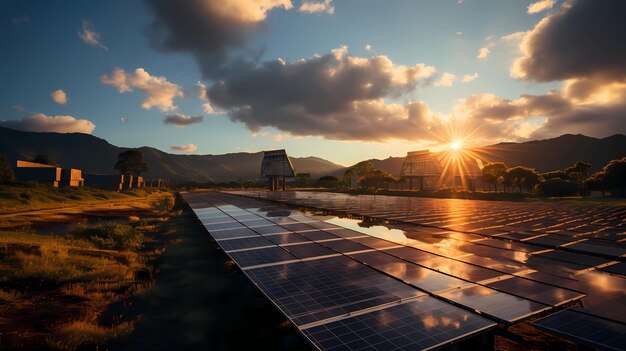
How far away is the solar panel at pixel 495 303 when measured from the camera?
8867 mm

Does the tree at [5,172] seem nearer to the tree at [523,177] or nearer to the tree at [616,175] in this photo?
the tree at [523,177]

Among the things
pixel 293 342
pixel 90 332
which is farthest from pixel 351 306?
pixel 90 332

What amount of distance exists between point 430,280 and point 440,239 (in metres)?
10.8

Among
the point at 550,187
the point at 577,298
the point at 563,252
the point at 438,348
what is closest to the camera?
the point at 438,348

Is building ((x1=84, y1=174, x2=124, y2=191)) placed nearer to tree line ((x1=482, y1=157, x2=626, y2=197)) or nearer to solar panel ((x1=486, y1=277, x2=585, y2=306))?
solar panel ((x1=486, y1=277, x2=585, y2=306))

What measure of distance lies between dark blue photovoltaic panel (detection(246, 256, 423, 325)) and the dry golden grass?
227 inches

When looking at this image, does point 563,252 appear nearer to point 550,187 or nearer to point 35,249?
point 35,249

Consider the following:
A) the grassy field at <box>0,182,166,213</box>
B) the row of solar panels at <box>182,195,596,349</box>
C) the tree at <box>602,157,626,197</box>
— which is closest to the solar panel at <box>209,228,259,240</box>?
the row of solar panels at <box>182,195,596,349</box>

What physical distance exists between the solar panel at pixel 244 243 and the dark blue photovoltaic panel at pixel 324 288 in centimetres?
522

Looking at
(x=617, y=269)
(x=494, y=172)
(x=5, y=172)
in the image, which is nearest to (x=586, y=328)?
(x=617, y=269)

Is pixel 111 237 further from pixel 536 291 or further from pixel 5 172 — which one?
pixel 5 172

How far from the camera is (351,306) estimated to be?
9.80 meters

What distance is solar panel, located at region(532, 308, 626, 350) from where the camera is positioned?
24.8 feet

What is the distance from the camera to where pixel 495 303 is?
32.1 ft
